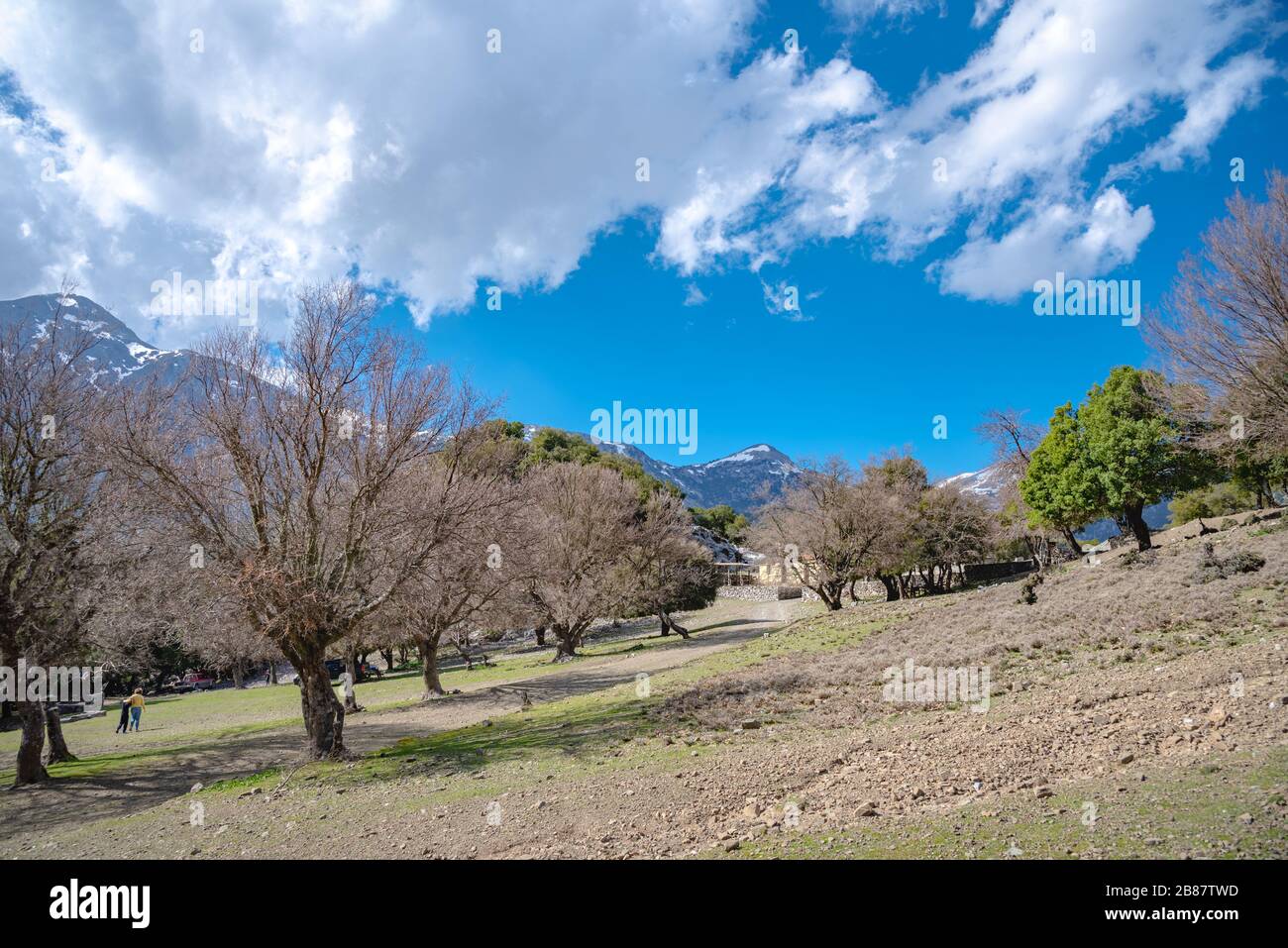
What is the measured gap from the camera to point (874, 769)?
26.5ft

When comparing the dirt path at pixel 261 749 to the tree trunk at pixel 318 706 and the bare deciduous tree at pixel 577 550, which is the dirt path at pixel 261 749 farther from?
the bare deciduous tree at pixel 577 550

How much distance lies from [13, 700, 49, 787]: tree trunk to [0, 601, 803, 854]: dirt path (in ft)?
1.50

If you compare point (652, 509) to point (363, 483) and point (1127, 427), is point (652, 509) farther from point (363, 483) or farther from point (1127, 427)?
point (363, 483)

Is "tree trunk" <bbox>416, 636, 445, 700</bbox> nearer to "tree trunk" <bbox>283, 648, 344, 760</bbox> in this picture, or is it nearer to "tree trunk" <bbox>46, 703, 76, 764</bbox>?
"tree trunk" <bbox>46, 703, 76, 764</bbox>

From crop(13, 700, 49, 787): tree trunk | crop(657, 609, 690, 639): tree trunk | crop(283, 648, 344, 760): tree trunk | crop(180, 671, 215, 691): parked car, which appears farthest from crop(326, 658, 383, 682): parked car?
crop(283, 648, 344, 760): tree trunk

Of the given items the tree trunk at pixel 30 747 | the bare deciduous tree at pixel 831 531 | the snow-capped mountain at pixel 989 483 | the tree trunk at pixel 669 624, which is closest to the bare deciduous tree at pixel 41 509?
the tree trunk at pixel 30 747

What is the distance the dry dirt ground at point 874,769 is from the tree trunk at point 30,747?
2.61m

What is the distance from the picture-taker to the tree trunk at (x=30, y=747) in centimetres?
1595

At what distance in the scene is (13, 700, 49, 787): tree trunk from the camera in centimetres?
1595

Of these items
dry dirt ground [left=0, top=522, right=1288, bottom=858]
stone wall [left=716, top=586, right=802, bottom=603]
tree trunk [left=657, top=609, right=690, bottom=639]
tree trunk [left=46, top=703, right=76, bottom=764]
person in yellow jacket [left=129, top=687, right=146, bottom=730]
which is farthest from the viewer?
stone wall [left=716, top=586, right=802, bottom=603]

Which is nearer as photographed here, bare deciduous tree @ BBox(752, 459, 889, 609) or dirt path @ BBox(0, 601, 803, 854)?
dirt path @ BBox(0, 601, 803, 854)

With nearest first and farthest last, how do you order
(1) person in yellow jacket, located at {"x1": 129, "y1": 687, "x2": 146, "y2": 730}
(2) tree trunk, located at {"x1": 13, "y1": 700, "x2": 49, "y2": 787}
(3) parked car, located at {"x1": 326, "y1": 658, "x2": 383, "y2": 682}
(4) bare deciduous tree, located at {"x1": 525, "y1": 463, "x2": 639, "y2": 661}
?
1. (2) tree trunk, located at {"x1": 13, "y1": 700, "x2": 49, "y2": 787}
2. (1) person in yellow jacket, located at {"x1": 129, "y1": 687, "x2": 146, "y2": 730}
3. (4) bare deciduous tree, located at {"x1": 525, "y1": 463, "x2": 639, "y2": 661}
4. (3) parked car, located at {"x1": 326, "y1": 658, "x2": 383, "y2": 682}

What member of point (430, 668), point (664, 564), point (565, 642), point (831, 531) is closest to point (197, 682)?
point (565, 642)
